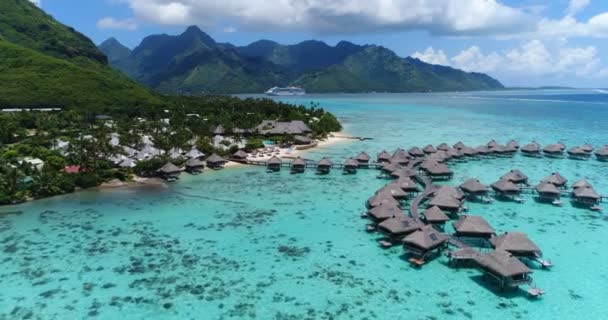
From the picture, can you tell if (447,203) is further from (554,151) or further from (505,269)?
(554,151)

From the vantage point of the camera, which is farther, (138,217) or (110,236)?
(138,217)

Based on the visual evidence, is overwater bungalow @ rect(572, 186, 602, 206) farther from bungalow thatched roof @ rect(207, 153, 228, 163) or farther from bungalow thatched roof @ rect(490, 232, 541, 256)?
bungalow thatched roof @ rect(207, 153, 228, 163)

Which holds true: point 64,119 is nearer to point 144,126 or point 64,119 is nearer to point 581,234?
point 144,126

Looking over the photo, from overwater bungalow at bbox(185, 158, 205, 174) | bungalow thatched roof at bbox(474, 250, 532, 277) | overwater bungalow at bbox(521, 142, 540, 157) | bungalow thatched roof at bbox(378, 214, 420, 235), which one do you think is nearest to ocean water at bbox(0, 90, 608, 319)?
bungalow thatched roof at bbox(474, 250, 532, 277)

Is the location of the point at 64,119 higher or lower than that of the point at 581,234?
higher

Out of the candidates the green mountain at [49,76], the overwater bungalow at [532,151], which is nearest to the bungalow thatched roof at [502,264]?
the overwater bungalow at [532,151]

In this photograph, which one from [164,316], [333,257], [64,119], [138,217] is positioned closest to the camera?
[164,316]

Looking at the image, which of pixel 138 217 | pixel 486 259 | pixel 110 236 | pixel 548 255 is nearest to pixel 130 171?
pixel 138 217
